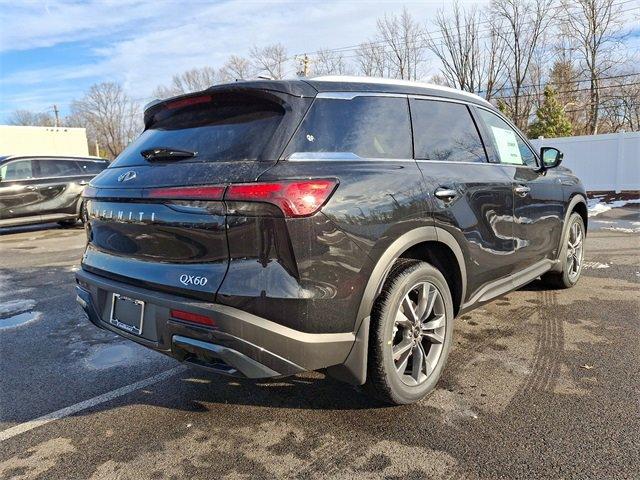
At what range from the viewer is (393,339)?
286 centimetres

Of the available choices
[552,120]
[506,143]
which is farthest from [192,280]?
[552,120]

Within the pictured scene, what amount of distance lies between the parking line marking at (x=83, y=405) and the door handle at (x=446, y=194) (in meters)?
2.20

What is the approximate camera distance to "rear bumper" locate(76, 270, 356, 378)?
228cm

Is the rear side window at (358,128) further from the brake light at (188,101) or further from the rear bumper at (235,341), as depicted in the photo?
the rear bumper at (235,341)

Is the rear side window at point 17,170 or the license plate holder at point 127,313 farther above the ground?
the rear side window at point 17,170

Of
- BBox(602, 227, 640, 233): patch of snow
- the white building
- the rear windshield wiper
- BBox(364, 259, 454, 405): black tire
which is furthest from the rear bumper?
the white building

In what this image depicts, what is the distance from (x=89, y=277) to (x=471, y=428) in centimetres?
241

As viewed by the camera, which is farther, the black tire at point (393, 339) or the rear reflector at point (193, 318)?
the black tire at point (393, 339)

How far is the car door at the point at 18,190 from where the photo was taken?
10.6m

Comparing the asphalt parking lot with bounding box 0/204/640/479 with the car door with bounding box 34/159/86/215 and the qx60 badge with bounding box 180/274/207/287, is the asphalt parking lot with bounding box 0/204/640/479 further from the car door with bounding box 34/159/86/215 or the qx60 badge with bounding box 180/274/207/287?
the car door with bounding box 34/159/86/215

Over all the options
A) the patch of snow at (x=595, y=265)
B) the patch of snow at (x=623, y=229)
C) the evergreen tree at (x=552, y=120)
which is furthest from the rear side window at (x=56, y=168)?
the evergreen tree at (x=552, y=120)

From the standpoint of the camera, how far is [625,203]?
14.2 meters

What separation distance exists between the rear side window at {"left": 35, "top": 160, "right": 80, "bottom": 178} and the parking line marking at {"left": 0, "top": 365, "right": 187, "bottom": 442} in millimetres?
9632

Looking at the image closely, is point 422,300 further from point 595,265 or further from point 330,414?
point 595,265
